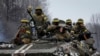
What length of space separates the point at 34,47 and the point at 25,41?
146cm

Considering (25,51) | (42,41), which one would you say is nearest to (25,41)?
(42,41)

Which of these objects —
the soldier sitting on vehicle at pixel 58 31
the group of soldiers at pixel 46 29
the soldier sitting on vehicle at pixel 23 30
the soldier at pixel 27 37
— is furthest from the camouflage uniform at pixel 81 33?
the soldier at pixel 27 37

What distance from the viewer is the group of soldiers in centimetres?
2133

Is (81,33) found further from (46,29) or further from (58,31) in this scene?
(58,31)

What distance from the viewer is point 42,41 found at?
69.2ft

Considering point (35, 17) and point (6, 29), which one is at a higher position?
point (35, 17)

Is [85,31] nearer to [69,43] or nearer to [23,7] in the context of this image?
[69,43]

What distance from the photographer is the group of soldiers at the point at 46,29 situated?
21328mm

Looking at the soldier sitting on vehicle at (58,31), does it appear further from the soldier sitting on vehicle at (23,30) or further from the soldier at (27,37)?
the soldier sitting on vehicle at (23,30)

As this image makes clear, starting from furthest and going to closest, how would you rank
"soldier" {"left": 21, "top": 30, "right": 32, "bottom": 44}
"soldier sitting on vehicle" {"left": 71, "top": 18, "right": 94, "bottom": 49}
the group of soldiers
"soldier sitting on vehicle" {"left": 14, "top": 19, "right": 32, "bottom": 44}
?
"soldier sitting on vehicle" {"left": 71, "top": 18, "right": 94, "bottom": 49} → "soldier sitting on vehicle" {"left": 14, "top": 19, "right": 32, "bottom": 44} → the group of soldiers → "soldier" {"left": 21, "top": 30, "right": 32, "bottom": 44}

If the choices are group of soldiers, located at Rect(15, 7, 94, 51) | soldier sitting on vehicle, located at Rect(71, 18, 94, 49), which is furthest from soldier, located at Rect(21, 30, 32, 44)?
soldier sitting on vehicle, located at Rect(71, 18, 94, 49)

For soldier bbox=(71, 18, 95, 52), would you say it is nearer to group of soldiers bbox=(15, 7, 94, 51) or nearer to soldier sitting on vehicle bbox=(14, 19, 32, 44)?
group of soldiers bbox=(15, 7, 94, 51)

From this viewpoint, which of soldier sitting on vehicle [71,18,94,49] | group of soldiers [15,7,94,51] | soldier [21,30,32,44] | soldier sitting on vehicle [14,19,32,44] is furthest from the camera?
soldier sitting on vehicle [71,18,94,49]

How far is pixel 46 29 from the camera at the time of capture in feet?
73.6
